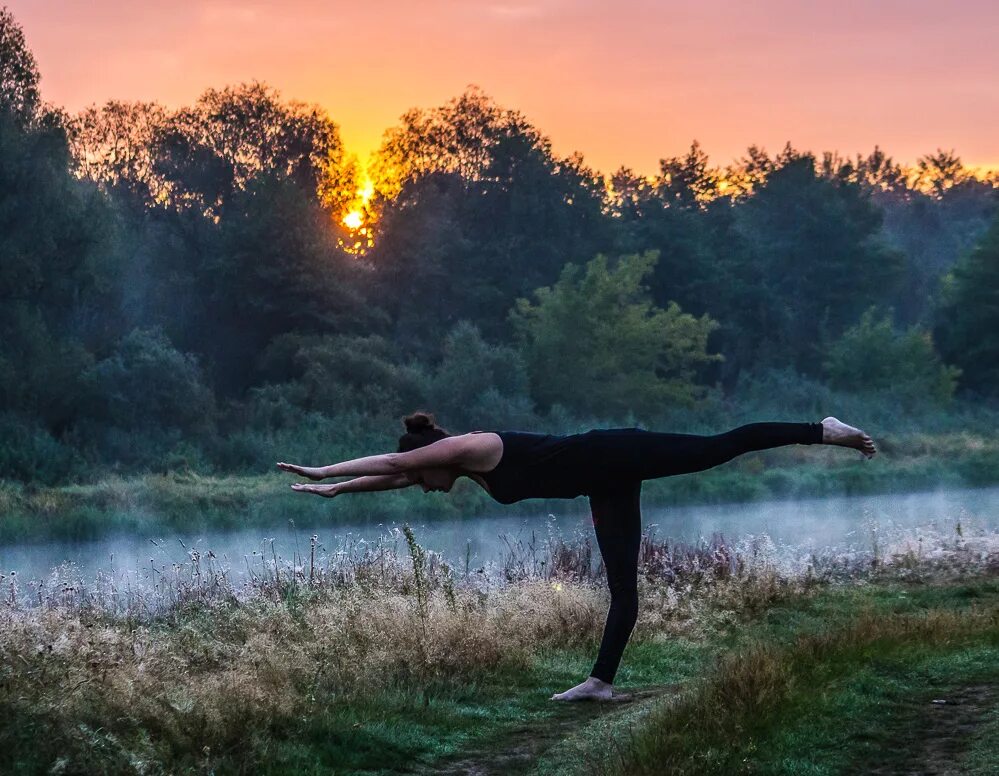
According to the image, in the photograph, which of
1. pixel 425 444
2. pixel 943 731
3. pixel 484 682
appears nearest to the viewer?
pixel 943 731

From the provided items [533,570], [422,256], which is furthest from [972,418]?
[533,570]

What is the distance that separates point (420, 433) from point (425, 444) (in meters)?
0.09

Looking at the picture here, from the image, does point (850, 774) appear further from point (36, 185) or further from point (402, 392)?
point (402, 392)

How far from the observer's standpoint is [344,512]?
106ft

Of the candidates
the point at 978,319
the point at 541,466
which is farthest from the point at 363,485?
the point at 978,319

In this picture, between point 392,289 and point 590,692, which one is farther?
point 392,289

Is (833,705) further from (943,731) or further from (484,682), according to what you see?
(484,682)

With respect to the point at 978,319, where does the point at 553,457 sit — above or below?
below

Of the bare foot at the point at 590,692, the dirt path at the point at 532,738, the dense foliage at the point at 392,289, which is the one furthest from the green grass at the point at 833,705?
the dense foliage at the point at 392,289

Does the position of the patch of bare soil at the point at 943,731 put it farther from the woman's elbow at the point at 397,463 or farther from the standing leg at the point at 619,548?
the woman's elbow at the point at 397,463

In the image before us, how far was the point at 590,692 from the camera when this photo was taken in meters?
8.84

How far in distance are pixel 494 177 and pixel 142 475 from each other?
27.2m

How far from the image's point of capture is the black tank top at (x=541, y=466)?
8.00 meters

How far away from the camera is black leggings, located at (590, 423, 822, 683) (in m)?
7.99
